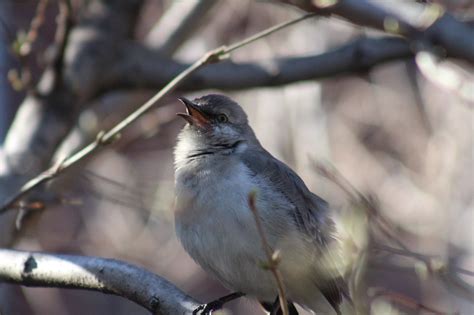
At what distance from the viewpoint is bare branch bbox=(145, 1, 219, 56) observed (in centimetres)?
621

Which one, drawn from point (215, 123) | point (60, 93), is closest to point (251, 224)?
point (215, 123)

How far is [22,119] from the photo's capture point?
18.1 ft

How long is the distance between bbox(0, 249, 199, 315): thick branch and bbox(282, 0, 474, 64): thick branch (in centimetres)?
147

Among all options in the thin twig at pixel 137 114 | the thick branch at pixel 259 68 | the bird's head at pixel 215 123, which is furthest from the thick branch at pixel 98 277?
the thick branch at pixel 259 68

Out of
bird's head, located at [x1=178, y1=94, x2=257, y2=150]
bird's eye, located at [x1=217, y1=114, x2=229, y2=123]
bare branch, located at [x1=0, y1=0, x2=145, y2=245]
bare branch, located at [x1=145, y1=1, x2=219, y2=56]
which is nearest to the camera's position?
bird's head, located at [x1=178, y1=94, x2=257, y2=150]

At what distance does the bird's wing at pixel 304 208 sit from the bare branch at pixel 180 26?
1.70 m

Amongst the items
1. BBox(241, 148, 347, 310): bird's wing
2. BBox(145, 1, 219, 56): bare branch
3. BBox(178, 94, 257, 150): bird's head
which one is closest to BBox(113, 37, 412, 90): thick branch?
BBox(145, 1, 219, 56): bare branch

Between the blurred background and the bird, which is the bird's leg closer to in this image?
the bird

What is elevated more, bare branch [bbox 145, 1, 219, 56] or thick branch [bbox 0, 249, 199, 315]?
bare branch [bbox 145, 1, 219, 56]

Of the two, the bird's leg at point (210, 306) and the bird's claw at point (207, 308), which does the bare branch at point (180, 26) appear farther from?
the bird's claw at point (207, 308)

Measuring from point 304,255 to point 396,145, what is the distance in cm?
417

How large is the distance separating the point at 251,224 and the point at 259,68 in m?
1.69

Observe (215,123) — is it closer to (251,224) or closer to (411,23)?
(251,224)

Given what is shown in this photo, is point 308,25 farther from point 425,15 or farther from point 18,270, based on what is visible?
point 18,270
